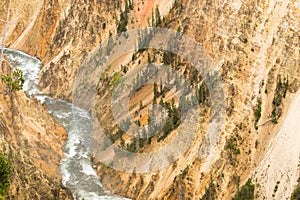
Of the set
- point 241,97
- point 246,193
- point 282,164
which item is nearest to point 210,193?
point 246,193

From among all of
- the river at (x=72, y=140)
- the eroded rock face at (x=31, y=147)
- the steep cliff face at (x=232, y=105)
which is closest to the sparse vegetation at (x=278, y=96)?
the steep cliff face at (x=232, y=105)

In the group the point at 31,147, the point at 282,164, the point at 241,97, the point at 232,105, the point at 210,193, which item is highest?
the point at 241,97

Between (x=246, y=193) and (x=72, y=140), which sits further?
(x=72, y=140)

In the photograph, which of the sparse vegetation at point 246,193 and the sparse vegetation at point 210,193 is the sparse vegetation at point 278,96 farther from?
the sparse vegetation at point 210,193

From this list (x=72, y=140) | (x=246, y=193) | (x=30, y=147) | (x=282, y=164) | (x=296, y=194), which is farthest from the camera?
(x=72, y=140)

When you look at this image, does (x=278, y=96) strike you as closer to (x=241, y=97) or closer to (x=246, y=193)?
(x=241, y=97)

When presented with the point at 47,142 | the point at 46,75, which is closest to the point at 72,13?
the point at 46,75
